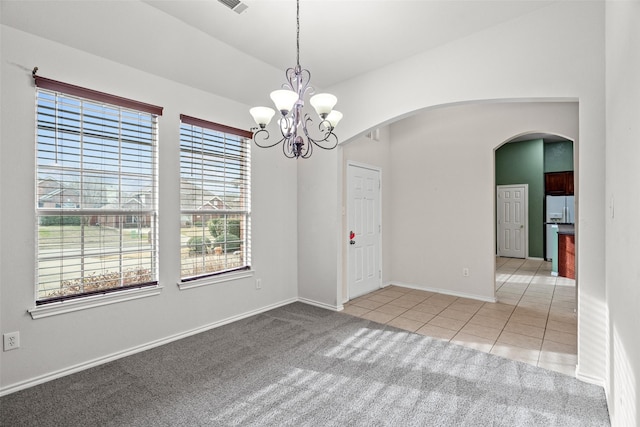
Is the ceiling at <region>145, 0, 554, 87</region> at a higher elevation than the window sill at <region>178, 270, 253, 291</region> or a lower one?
higher

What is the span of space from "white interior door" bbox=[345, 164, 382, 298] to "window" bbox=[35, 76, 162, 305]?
8.59 feet

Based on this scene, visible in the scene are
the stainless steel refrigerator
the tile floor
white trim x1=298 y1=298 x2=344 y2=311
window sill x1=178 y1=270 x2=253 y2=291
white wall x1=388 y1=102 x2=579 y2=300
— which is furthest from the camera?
the stainless steel refrigerator

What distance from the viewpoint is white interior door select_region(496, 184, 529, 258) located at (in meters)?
8.20

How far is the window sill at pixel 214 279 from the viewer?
3.27 meters

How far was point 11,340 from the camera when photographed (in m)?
2.26

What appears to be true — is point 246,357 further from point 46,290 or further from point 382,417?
point 46,290

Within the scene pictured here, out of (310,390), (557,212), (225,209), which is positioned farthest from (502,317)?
(557,212)

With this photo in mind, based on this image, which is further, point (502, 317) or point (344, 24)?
point (502, 317)

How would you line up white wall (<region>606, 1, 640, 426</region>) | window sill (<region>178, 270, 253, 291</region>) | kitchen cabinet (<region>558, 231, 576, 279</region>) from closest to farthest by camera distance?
white wall (<region>606, 1, 640, 426</region>) → window sill (<region>178, 270, 253, 291</region>) → kitchen cabinet (<region>558, 231, 576, 279</region>)

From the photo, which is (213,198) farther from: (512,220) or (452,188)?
(512,220)

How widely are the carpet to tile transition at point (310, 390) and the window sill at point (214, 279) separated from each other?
0.55 m

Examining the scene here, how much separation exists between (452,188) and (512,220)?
15.6ft

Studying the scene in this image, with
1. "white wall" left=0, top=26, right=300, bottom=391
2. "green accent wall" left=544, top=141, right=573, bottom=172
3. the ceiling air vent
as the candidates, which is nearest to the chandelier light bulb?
the ceiling air vent

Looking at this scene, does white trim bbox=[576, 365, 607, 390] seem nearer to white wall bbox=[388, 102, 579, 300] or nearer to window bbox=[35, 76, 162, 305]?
white wall bbox=[388, 102, 579, 300]
